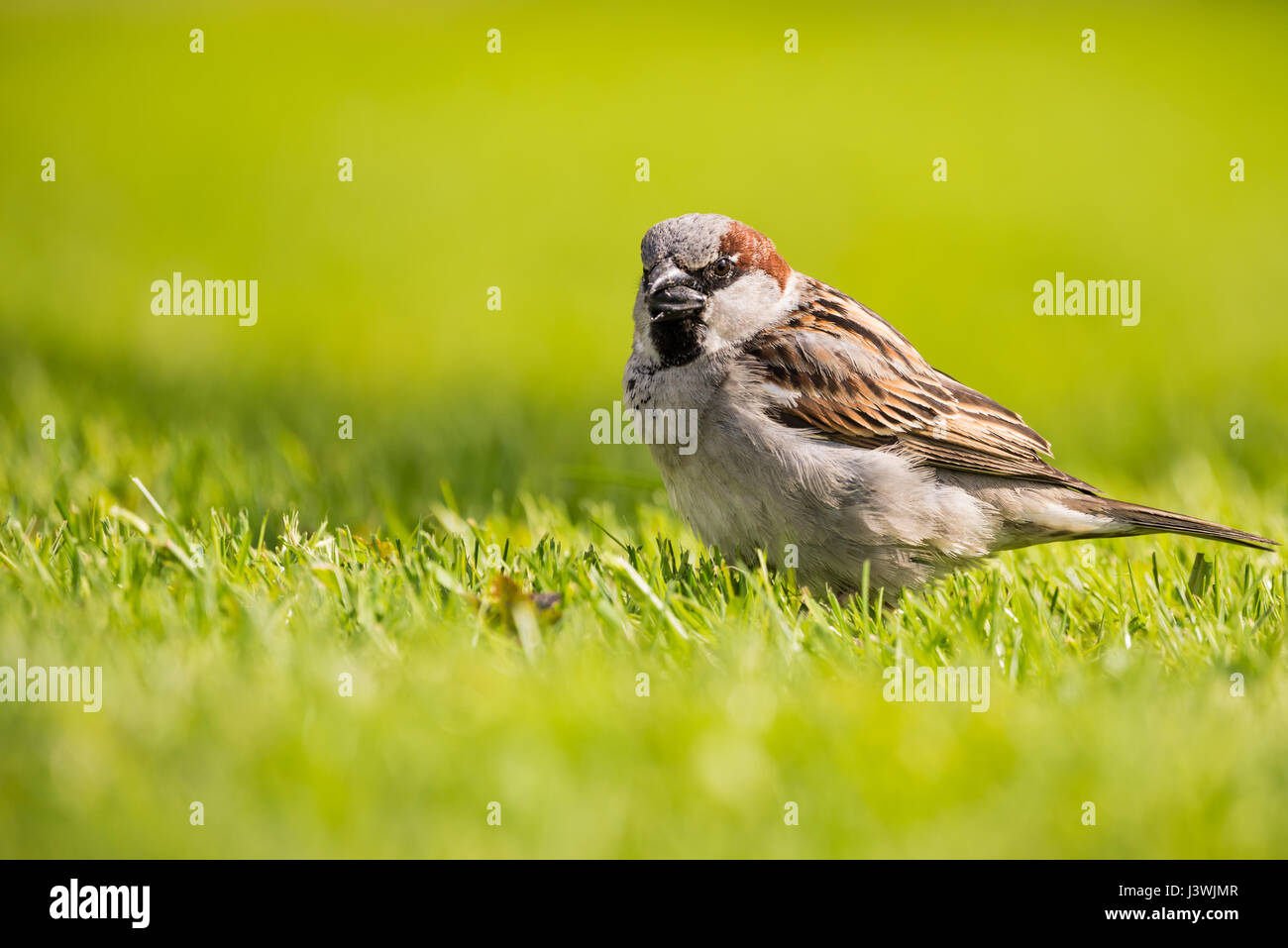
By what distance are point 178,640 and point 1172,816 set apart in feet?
8.71

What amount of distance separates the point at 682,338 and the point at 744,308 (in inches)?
11.5

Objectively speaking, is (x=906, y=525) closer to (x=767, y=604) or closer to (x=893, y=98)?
(x=767, y=604)

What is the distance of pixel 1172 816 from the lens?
2.95 meters

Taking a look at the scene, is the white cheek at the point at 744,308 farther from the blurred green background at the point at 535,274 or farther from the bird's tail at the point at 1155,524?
the bird's tail at the point at 1155,524

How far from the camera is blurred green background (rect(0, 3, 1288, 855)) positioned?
3184 mm

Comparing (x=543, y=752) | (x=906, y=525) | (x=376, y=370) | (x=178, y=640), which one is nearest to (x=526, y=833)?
(x=543, y=752)

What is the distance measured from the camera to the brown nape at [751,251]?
16.2 ft

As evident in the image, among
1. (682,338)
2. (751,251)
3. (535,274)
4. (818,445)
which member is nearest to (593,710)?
(818,445)

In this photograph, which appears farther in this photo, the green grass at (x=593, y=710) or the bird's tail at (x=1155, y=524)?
the bird's tail at (x=1155, y=524)

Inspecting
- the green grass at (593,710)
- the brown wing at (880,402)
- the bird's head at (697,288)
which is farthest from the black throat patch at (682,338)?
the green grass at (593,710)

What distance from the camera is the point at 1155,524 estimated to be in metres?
4.83

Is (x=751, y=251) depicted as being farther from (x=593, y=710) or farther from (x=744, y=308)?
(x=593, y=710)

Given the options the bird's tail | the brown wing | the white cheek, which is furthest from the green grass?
the white cheek

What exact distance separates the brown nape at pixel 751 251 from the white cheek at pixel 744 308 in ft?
0.15
